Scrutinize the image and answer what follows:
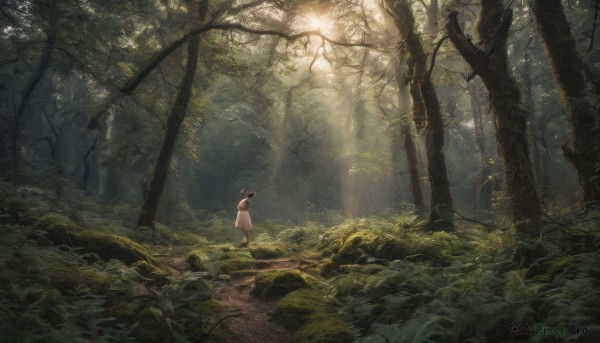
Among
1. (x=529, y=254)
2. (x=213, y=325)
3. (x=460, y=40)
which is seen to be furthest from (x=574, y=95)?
(x=213, y=325)

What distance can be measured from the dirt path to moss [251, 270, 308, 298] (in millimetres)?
177

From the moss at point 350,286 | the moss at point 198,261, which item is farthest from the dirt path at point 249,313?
the moss at point 350,286

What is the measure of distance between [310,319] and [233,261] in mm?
4465

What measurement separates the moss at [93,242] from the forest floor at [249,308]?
54.1 inches

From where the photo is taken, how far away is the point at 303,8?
11.2 meters

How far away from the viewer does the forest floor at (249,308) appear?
5.09m

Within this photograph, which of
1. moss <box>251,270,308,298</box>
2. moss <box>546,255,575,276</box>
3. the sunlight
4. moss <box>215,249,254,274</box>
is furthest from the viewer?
the sunlight

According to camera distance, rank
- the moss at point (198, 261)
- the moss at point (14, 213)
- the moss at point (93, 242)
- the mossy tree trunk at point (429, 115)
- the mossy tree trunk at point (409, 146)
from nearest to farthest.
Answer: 1. the moss at point (93, 242)
2. the moss at point (14, 213)
3. the moss at point (198, 261)
4. the mossy tree trunk at point (429, 115)
5. the mossy tree trunk at point (409, 146)

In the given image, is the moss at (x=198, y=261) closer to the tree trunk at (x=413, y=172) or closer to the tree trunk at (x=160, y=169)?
the tree trunk at (x=160, y=169)

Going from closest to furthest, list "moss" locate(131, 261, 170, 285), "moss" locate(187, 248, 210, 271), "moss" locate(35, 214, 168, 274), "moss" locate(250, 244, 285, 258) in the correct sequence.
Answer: "moss" locate(131, 261, 170, 285) < "moss" locate(35, 214, 168, 274) < "moss" locate(187, 248, 210, 271) < "moss" locate(250, 244, 285, 258)

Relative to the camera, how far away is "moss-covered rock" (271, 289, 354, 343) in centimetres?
449

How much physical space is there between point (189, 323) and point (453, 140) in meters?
43.4

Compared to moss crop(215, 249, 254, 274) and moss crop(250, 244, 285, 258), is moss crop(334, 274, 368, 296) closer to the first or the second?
moss crop(215, 249, 254, 274)

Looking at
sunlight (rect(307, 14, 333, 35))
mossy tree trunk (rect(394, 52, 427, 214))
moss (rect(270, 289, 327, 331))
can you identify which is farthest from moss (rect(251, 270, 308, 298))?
sunlight (rect(307, 14, 333, 35))
